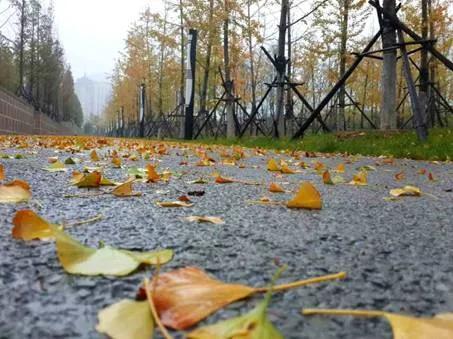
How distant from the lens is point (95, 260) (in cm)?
78

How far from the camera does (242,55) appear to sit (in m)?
A: 17.2

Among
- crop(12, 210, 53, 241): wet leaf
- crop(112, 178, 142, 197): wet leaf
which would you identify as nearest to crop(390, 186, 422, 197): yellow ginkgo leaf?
crop(112, 178, 142, 197): wet leaf

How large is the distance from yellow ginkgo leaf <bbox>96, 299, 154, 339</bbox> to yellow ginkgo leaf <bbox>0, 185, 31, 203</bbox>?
105 cm

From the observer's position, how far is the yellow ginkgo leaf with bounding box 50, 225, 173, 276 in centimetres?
75

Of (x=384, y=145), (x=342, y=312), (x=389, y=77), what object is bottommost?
(x=342, y=312)

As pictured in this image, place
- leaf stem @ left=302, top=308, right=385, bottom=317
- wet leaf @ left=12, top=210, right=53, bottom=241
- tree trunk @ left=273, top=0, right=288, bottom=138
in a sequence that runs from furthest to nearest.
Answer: tree trunk @ left=273, top=0, right=288, bottom=138
wet leaf @ left=12, top=210, right=53, bottom=241
leaf stem @ left=302, top=308, right=385, bottom=317

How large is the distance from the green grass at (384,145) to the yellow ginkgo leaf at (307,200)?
341cm

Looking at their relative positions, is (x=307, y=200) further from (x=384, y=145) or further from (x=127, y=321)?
→ (x=384, y=145)

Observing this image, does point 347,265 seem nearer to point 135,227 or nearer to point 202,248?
point 202,248

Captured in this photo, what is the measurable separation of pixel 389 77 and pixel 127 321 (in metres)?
6.37

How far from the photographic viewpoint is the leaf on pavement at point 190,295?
22.4 inches

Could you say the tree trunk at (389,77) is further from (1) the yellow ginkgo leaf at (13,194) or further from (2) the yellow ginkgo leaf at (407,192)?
(1) the yellow ginkgo leaf at (13,194)

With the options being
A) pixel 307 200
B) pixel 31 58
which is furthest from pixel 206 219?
pixel 31 58

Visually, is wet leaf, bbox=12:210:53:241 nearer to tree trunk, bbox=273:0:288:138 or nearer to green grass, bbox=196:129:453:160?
green grass, bbox=196:129:453:160
